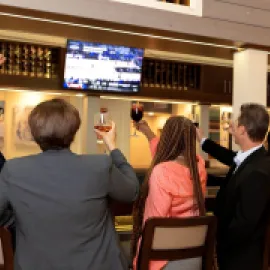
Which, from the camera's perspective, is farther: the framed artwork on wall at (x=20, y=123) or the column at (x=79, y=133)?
the column at (x=79, y=133)

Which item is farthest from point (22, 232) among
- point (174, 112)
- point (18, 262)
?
point (174, 112)

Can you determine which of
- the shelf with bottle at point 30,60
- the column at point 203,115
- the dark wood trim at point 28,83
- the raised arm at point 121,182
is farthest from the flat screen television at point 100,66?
the raised arm at point 121,182

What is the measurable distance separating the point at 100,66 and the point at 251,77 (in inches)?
69.1

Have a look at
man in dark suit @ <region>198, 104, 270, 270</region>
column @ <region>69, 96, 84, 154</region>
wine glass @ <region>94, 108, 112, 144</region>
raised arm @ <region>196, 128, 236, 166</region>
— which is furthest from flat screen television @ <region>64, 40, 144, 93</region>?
wine glass @ <region>94, 108, 112, 144</region>

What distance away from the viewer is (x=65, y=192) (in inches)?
55.2

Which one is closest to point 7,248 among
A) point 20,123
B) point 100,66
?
point 100,66

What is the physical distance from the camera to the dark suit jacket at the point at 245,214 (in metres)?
1.89

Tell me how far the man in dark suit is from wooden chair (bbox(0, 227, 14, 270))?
976mm

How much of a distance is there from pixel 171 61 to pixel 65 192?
4.17 meters

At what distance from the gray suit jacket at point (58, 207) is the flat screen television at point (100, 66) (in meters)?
3.08

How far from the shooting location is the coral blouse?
1.75 meters

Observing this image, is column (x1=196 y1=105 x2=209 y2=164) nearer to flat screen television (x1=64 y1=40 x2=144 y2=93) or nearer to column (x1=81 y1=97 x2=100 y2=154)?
flat screen television (x1=64 y1=40 x2=144 y2=93)

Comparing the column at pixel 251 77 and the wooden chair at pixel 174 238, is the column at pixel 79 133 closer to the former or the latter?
the column at pixel 251 77

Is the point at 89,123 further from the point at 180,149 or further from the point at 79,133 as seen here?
the point at 180,149
